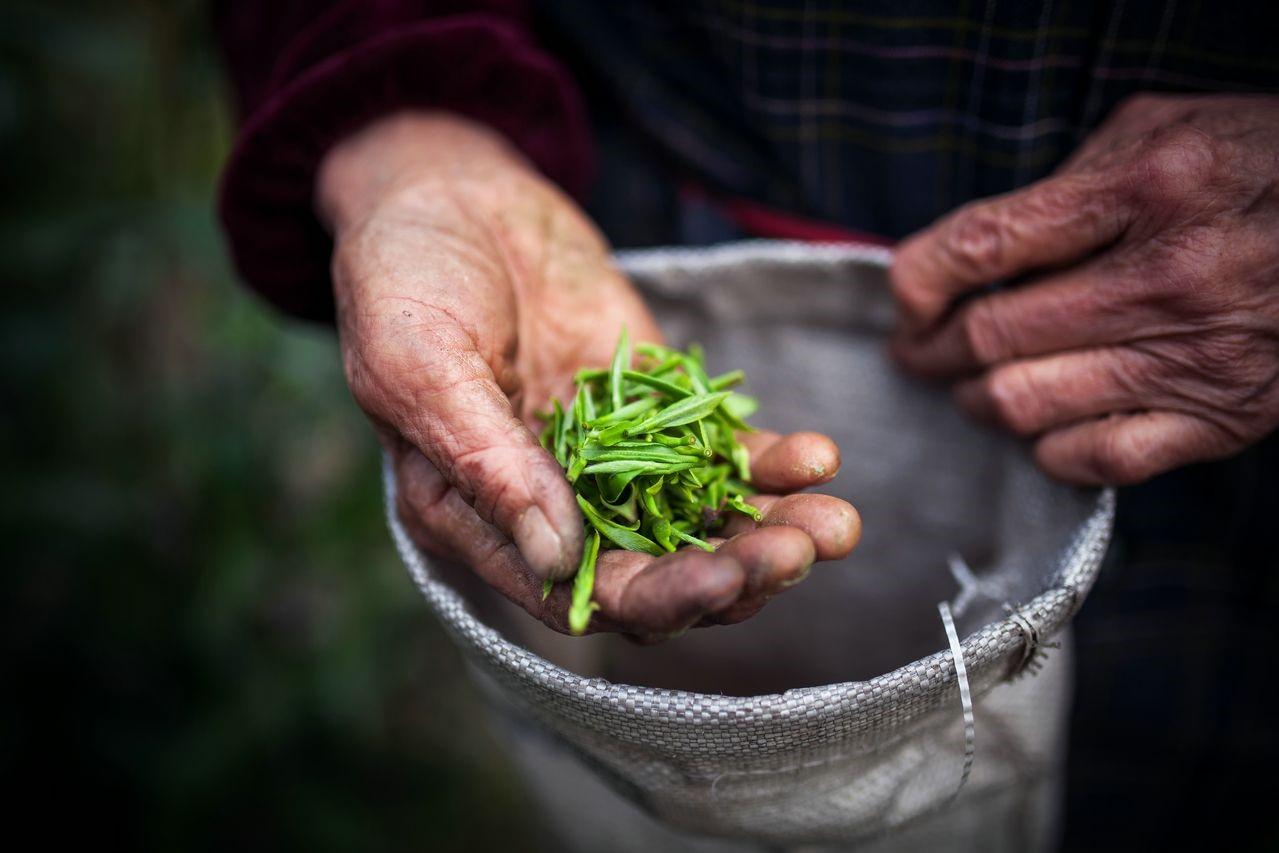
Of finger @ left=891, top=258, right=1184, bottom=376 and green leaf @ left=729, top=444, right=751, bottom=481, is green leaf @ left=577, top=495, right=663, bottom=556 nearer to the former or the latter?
green leaf @ left=729, top=444, right=751, bottom=481

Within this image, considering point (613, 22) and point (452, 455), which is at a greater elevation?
point (613, 22)

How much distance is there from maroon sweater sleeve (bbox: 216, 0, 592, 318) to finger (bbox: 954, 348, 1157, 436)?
775mm

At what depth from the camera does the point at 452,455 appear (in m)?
0.92

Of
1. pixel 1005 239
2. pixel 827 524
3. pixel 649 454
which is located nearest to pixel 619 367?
pixel 649 454

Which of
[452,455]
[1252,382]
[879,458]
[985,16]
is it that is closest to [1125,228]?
[1252,382]

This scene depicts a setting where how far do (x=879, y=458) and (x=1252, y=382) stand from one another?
530 millimetres

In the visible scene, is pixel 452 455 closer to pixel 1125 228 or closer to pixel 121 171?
pixel 1125 228

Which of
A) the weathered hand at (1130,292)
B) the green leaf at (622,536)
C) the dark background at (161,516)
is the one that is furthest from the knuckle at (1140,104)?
the dark background at (161,516)

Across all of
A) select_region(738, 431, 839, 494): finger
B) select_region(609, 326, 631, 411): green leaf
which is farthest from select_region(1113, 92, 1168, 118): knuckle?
select_region(609, 326, 631, 411): green leaf

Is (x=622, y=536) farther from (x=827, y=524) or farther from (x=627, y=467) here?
(x=827, y=524)

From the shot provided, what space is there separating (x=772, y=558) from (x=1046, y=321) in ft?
1.97

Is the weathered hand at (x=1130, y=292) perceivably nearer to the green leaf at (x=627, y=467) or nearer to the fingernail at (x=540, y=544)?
the green leaf at (x=627, y=467)

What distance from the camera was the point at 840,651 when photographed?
1557 mm

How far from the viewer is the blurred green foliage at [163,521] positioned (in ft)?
6.56
